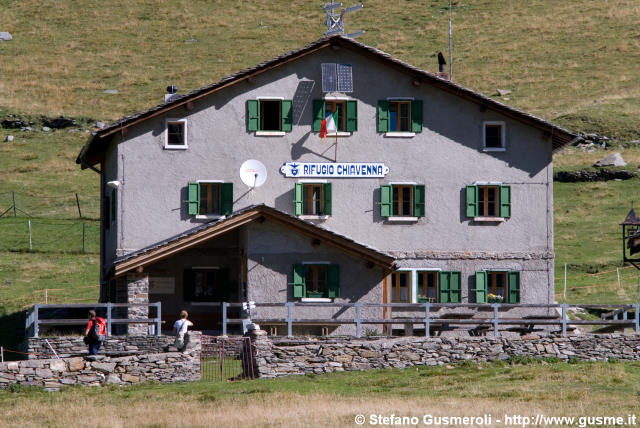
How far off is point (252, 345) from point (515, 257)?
12606mm

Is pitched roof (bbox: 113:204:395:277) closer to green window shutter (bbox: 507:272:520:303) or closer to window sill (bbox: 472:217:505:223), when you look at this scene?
window sill (bbox: 472:217:505:223)

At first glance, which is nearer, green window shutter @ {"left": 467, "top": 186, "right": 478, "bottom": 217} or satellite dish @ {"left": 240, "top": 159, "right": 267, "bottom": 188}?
satellite dish @ {"left": 240, "top": 159, "right": 267, "bottom": 188}

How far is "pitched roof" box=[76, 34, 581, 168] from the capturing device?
132 ft

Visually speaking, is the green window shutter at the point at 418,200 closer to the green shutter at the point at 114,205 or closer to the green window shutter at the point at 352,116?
the green window shutter at the point at 352,116

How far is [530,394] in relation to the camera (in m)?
27.8

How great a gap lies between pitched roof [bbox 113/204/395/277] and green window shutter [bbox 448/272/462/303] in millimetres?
3013

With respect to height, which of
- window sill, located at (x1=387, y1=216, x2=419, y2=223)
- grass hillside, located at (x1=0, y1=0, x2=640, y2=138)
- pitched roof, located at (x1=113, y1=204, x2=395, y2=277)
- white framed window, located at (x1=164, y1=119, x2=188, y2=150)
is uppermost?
grass hillside, located at (x1=0, y1=0, x2=640, y2=138)

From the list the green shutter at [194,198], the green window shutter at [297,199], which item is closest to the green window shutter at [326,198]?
the green window shutter at [297,199]

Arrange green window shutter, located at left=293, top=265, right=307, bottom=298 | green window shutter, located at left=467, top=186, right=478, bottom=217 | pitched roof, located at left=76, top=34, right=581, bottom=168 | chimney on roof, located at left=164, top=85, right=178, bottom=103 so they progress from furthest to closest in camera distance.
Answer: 1. chimney on roof, located at left=164, top=85, right=178, bottom=103
2. green window shutter, located at left=467, top=186, right=478, bottom=217
3. pitched roof, located at left=76, top=34, right=581, bottom=168
4. green window shutter, located at left=293, top=265, right=307, bottom=298

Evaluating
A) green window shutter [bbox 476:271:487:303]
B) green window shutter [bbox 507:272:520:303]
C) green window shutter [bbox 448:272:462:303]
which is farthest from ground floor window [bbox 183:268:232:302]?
green window shutter [bbox 507:272:520:303]

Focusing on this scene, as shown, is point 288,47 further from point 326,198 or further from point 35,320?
point 35,320

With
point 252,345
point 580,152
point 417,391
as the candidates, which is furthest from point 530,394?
point 580,152

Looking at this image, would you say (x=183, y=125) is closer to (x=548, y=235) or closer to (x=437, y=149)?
(x=437, y=149)

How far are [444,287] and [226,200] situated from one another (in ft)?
26.3
